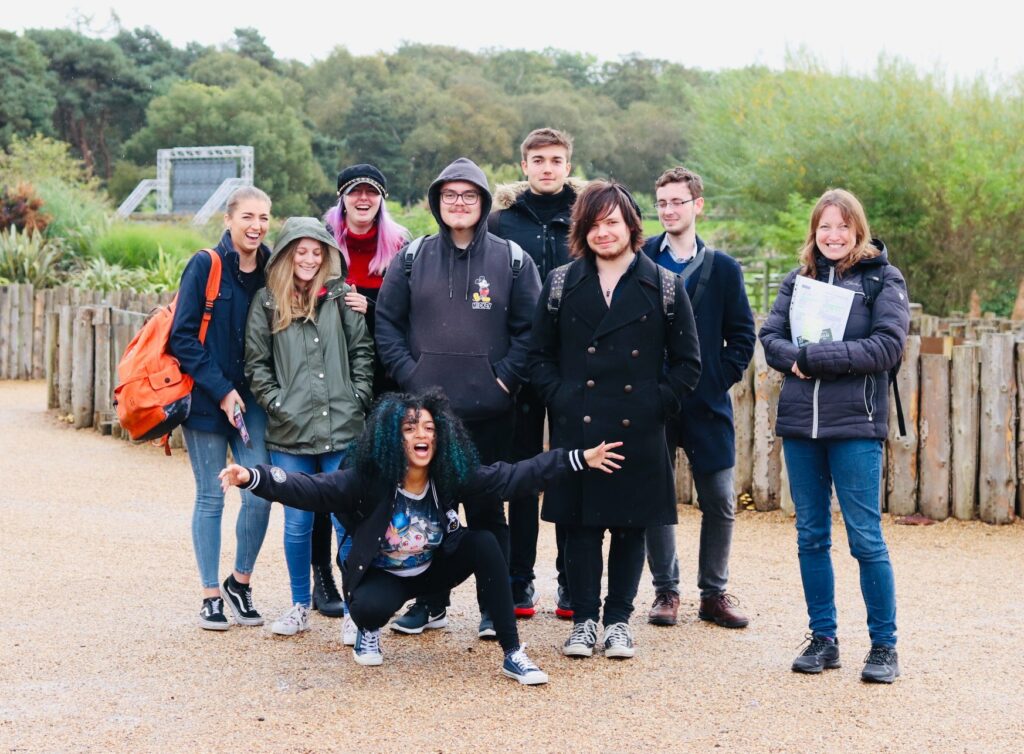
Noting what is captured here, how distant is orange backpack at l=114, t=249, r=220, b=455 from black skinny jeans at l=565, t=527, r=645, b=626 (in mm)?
1786

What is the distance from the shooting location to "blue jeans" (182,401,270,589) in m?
5.90

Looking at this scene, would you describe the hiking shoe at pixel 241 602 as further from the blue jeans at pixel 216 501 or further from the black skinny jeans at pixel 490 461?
the black skinny jeans at pixel 490 461

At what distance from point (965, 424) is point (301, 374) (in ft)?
15.1

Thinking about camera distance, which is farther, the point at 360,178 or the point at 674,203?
the point at 360,178

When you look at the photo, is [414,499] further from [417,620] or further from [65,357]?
[65,357]

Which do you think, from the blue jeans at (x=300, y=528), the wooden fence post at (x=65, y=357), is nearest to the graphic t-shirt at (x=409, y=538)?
the blue jeans at (x=300, y=528)

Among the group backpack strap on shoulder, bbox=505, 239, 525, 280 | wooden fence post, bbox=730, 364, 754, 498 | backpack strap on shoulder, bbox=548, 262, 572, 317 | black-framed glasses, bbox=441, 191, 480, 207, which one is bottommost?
wooden fence post, bbox=730, 364, 754, 498

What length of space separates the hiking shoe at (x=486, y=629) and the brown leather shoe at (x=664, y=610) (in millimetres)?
763

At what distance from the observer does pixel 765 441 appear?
29.1ft

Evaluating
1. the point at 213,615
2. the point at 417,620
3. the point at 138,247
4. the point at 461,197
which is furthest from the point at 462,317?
the point at 138,247

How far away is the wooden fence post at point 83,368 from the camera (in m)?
12.4

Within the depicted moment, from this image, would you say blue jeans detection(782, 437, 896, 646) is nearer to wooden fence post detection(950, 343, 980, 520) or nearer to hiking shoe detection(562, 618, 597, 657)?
hiking shoe detection(562, 618, 597, 657)

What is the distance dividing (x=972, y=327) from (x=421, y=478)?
1089 cm

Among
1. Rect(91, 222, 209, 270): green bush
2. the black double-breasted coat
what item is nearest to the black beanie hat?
the black double-breasted coat
